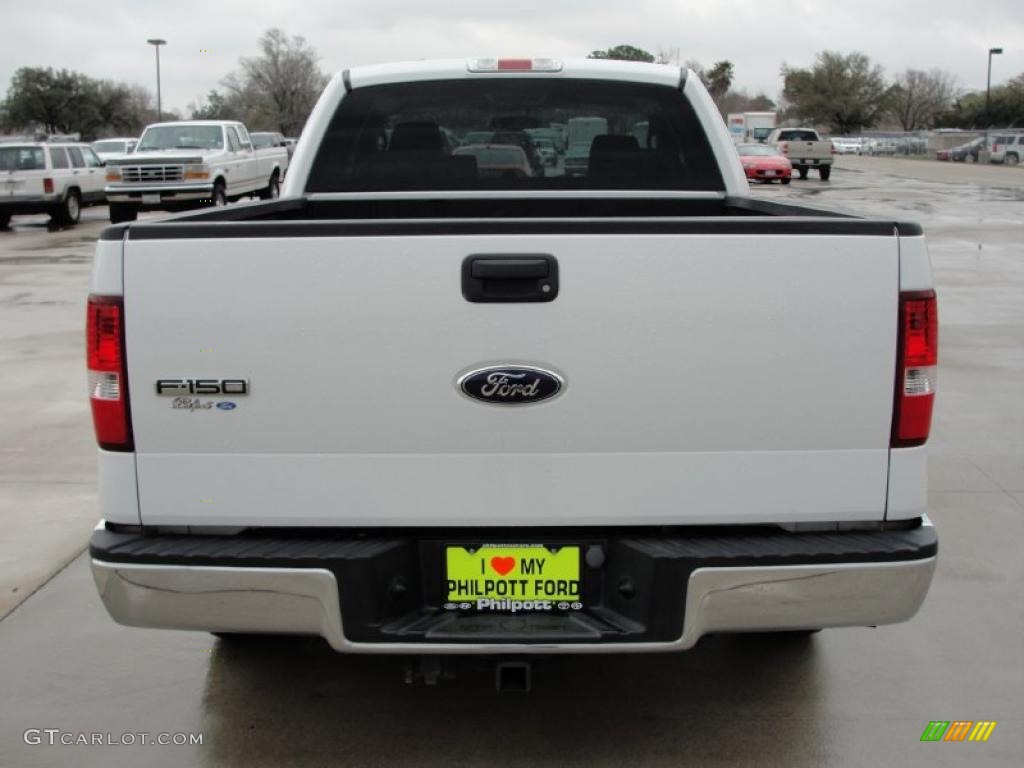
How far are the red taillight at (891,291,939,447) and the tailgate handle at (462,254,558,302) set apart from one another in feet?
2.88

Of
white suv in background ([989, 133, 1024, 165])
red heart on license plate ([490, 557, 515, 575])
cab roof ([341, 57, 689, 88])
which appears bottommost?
red heart on license plate ([490, 557, 515, 575])

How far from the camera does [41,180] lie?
918 inches

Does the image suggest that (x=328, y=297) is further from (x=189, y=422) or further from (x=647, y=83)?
(x=647, y=83)

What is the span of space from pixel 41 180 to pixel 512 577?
894 inches

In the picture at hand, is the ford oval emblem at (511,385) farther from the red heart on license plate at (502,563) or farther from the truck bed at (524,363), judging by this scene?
the red heart on license plate at (502,563)

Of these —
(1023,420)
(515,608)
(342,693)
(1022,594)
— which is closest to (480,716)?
(342,693)

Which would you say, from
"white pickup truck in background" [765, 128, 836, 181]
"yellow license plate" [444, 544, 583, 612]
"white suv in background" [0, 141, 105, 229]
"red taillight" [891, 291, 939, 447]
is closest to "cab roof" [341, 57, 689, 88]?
"red taillight" [891, 291, 939, 447]

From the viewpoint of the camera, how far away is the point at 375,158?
5117 millimetres

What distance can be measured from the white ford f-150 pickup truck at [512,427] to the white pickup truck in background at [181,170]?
20785 mm

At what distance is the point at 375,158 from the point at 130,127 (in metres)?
89.8

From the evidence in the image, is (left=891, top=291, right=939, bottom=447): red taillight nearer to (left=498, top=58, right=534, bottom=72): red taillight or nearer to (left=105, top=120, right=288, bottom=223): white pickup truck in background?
(left=498, top=58, right=534, bottom=72): red taillight

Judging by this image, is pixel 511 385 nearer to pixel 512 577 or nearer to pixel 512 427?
pixel 512 427

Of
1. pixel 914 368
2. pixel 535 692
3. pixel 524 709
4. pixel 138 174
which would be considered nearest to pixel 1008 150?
pixel 138 174

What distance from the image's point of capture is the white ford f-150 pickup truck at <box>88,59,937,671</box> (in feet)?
9.43
